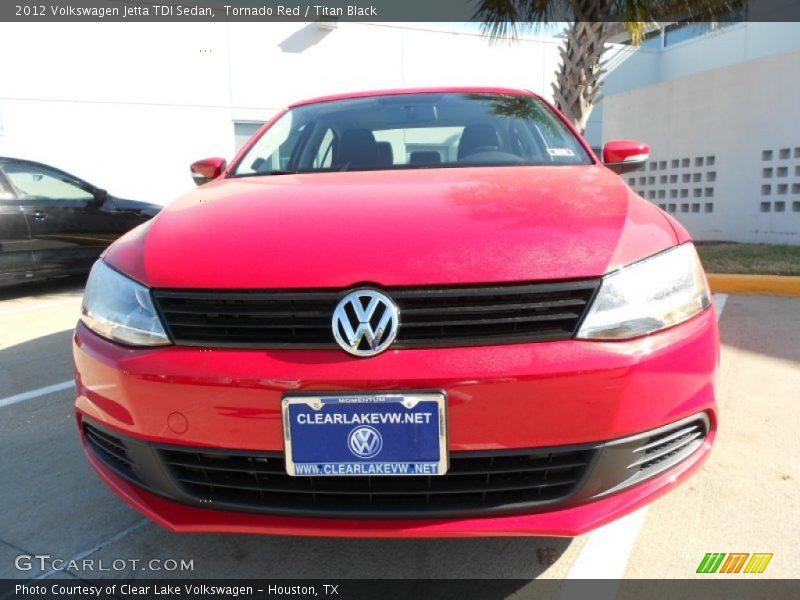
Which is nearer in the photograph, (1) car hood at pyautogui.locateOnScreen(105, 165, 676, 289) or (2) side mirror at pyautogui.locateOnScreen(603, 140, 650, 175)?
(1) car hood at pyautogui.locateOnScreen(105, 165, 676, 289)

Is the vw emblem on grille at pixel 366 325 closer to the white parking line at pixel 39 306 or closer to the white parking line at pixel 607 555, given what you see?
the white parking line at pixel 607 555

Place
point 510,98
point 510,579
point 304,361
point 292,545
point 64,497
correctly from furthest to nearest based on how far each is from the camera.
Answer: point 510,98 < point 64,497 < point 292,545 < point 510,579 < point 304,361

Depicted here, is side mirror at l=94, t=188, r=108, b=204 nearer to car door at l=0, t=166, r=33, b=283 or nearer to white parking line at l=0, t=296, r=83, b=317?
car door at l=0, t=166, r=33, b=283

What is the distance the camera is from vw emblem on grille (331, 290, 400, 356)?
142 cm

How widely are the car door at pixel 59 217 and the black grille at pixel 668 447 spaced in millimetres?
5987

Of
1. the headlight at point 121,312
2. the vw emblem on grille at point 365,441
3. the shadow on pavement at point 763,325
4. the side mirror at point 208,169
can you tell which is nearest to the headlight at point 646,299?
the vw emblem on grille at point 365,441

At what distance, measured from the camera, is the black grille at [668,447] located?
4.90ft

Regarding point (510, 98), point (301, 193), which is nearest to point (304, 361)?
point (301, 193)

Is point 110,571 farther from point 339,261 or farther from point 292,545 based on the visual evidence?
point 339,261

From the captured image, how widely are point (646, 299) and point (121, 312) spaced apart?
52.7 inches

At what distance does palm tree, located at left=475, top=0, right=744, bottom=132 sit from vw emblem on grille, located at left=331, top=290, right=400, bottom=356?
22.0 ft

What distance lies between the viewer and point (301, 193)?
6.63ft

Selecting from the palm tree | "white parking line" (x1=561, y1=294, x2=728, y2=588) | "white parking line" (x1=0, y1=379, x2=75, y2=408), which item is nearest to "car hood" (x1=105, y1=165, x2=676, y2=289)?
"white parking line" (x1=561, y1=294, x2=728, y2=588)

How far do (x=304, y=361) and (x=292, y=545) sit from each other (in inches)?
30.9
